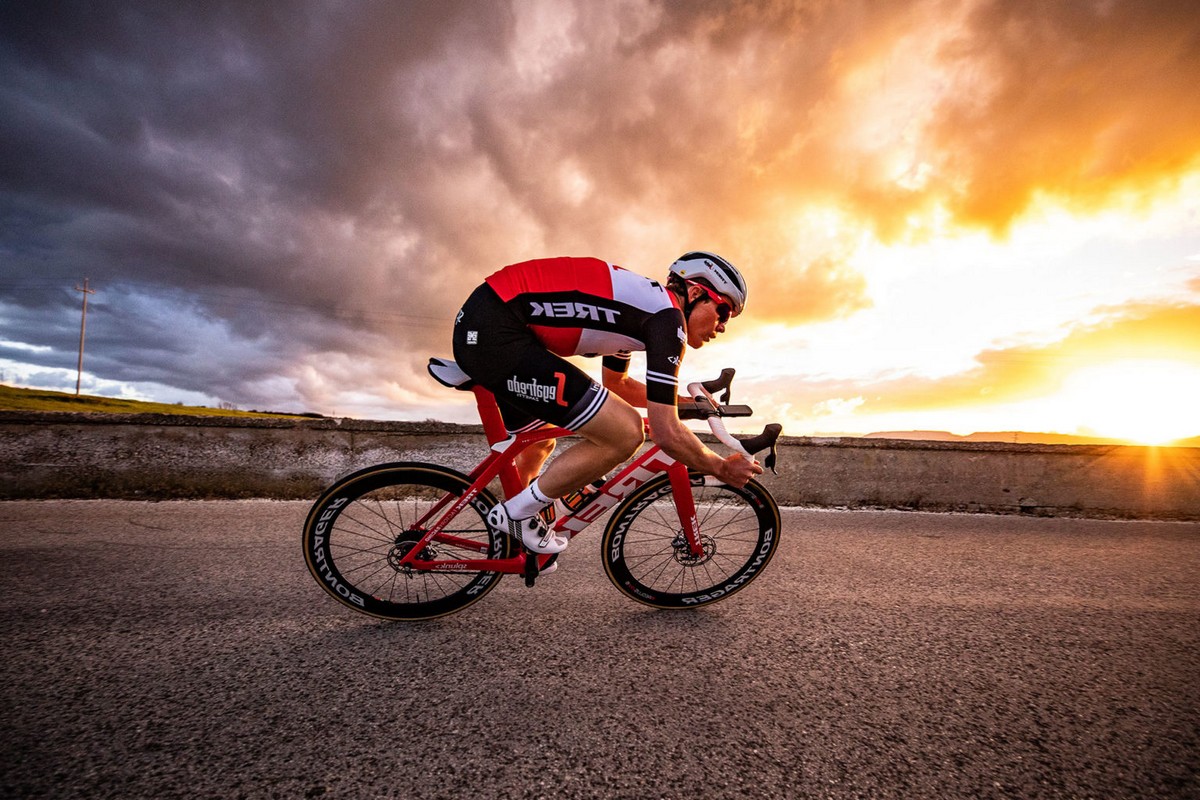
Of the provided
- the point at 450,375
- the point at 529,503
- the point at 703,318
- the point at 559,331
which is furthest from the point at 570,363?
the point at 703,318

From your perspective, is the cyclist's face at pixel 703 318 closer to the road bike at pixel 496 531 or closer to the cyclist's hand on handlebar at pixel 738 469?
the road bike at pixel 496 531

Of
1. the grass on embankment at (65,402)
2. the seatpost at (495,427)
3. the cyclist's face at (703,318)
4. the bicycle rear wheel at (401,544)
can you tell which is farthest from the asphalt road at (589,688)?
the grass on embankment at (65,402)

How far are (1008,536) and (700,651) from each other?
4320 mm

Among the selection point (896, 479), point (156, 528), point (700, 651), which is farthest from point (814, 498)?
point (156, 528)

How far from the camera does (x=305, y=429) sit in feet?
18.0

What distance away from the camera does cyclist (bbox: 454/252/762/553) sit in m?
2.28

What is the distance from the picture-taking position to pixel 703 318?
2.69 metres

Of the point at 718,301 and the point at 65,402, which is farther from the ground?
the point at 65,402

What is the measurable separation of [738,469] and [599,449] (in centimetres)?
66

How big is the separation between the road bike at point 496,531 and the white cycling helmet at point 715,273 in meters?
0.44

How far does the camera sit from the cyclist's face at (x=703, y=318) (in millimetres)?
2676

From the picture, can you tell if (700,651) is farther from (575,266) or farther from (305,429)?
(305,429)

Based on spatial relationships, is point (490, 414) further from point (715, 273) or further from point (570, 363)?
point (715, 273)

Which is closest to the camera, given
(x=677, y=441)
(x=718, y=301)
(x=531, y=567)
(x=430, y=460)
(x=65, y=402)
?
(x=677, y=441)
